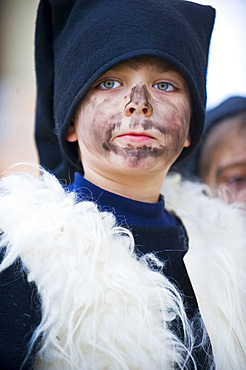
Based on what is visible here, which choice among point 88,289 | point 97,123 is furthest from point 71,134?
point 88,289

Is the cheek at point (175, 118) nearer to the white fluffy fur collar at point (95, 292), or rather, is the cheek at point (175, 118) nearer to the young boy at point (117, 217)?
the young boy at point (117, 217)

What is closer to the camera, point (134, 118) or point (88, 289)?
point (88, 289)

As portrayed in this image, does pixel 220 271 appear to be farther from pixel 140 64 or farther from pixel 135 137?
pixel 140 64

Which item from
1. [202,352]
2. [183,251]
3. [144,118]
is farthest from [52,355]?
[144,118]

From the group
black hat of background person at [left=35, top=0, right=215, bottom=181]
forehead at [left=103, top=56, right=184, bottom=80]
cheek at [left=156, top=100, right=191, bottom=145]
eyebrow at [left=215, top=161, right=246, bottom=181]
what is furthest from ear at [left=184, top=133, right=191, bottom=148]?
eyebrow at [left=215, top=161, right=246, bottom=181]

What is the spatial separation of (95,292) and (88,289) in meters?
0.02

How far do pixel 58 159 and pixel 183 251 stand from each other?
1.97ft

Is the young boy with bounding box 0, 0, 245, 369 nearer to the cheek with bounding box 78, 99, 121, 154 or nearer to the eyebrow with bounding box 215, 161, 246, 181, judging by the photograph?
the cheek with bounding box 78, 99, 121, 154

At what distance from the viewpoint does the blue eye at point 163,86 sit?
1.12 meters

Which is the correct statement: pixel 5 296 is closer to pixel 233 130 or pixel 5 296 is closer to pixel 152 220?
pixel 152 220

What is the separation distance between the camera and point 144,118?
104 centimetres

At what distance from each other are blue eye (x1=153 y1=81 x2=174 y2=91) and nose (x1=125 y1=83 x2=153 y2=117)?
74mm

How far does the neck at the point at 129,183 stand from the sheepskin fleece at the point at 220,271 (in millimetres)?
205

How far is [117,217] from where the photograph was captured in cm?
111
